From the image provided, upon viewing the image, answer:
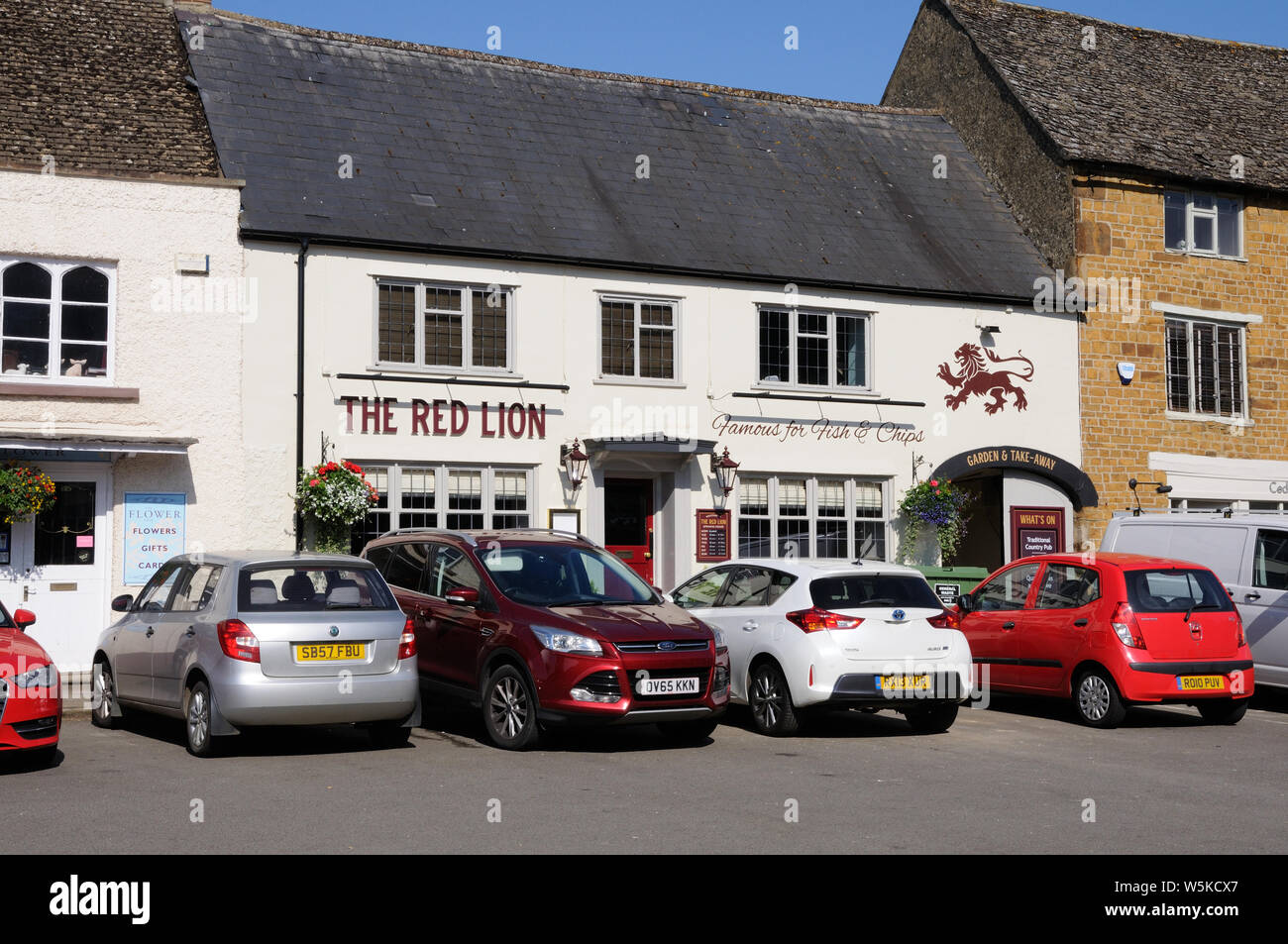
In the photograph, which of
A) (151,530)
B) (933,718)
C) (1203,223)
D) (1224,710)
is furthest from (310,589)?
(1203,223)

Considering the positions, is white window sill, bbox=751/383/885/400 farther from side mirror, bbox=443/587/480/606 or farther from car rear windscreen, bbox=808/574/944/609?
side mirror, bbox=443/587/480/606

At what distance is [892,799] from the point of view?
9.33 m

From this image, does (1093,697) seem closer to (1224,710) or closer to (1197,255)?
(1224,710)

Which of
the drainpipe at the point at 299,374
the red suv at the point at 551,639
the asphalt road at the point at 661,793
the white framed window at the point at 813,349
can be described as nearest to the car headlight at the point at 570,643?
the red suv at the point at 551,639

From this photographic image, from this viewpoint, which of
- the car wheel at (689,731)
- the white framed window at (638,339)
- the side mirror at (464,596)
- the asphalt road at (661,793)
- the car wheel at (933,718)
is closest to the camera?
the asphalt road at (661,793)

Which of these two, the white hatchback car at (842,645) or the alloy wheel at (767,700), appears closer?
the white hatchback car at (842,645)

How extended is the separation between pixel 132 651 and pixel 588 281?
382 inches

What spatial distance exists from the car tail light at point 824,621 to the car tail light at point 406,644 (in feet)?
11.3

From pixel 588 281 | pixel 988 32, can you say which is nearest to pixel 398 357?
pixel 588 281

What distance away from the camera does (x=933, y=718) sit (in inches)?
529

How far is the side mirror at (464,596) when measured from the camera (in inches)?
483

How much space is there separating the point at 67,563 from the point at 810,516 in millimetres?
10445

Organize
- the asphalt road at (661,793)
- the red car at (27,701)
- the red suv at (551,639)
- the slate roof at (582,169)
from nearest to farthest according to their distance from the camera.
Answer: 1. the asphalt road at (661,793)
2. the red car at (27,701)
3. the red suv at (551,639)
4. the slate roof at (582,169)

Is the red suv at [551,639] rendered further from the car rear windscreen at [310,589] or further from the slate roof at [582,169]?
the slate roof at [582,169]
